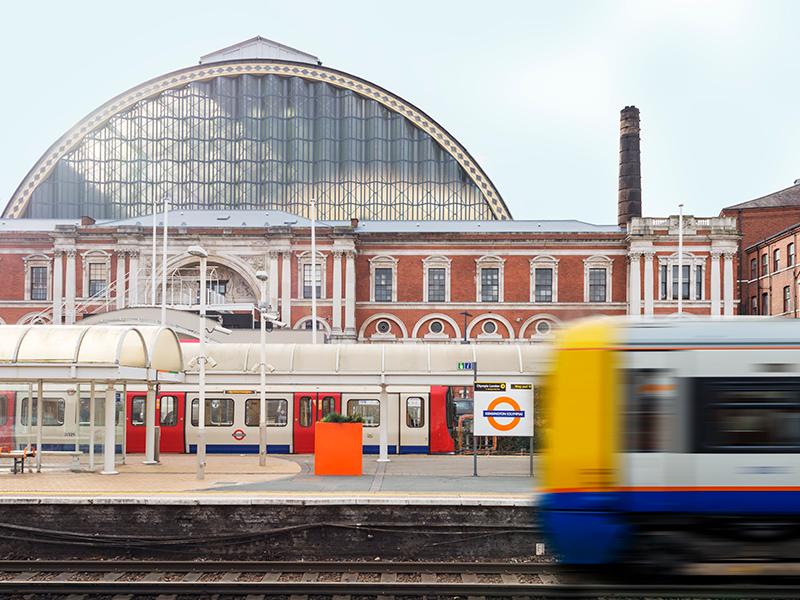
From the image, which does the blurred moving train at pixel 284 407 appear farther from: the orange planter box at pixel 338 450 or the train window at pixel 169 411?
the orange planter box at pixel 338 450

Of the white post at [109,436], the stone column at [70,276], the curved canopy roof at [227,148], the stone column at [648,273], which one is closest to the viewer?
the white post at [109,436]

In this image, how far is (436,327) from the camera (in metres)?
66.9

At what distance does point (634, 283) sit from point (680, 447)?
57.4m

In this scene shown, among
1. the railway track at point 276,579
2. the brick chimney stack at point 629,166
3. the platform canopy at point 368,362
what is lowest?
the railway track at point 276,579

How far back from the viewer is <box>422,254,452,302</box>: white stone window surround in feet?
219

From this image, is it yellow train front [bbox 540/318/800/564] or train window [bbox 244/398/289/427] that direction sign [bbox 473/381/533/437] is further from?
yellow train front [bbox 540/318/800/564]

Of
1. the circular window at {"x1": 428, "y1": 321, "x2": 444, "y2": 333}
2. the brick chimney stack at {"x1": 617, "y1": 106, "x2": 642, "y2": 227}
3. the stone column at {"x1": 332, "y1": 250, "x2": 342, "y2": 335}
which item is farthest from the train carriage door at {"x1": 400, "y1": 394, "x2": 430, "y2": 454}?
the brick chimney stack at {"x1": 617, "y1": 106, "x2": 642, "y2": 227}

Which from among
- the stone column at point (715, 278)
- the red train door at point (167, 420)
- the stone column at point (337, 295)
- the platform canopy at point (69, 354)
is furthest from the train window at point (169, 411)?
the stone column at point (715, 278)

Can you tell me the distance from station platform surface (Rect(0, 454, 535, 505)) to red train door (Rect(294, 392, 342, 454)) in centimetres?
261

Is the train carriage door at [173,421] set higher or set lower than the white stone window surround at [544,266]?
lower

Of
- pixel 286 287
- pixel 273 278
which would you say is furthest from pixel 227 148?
pixel 286 287

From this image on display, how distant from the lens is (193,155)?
92875 mm

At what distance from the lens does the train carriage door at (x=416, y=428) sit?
33.2m

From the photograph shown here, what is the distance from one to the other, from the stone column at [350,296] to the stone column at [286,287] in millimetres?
4141
